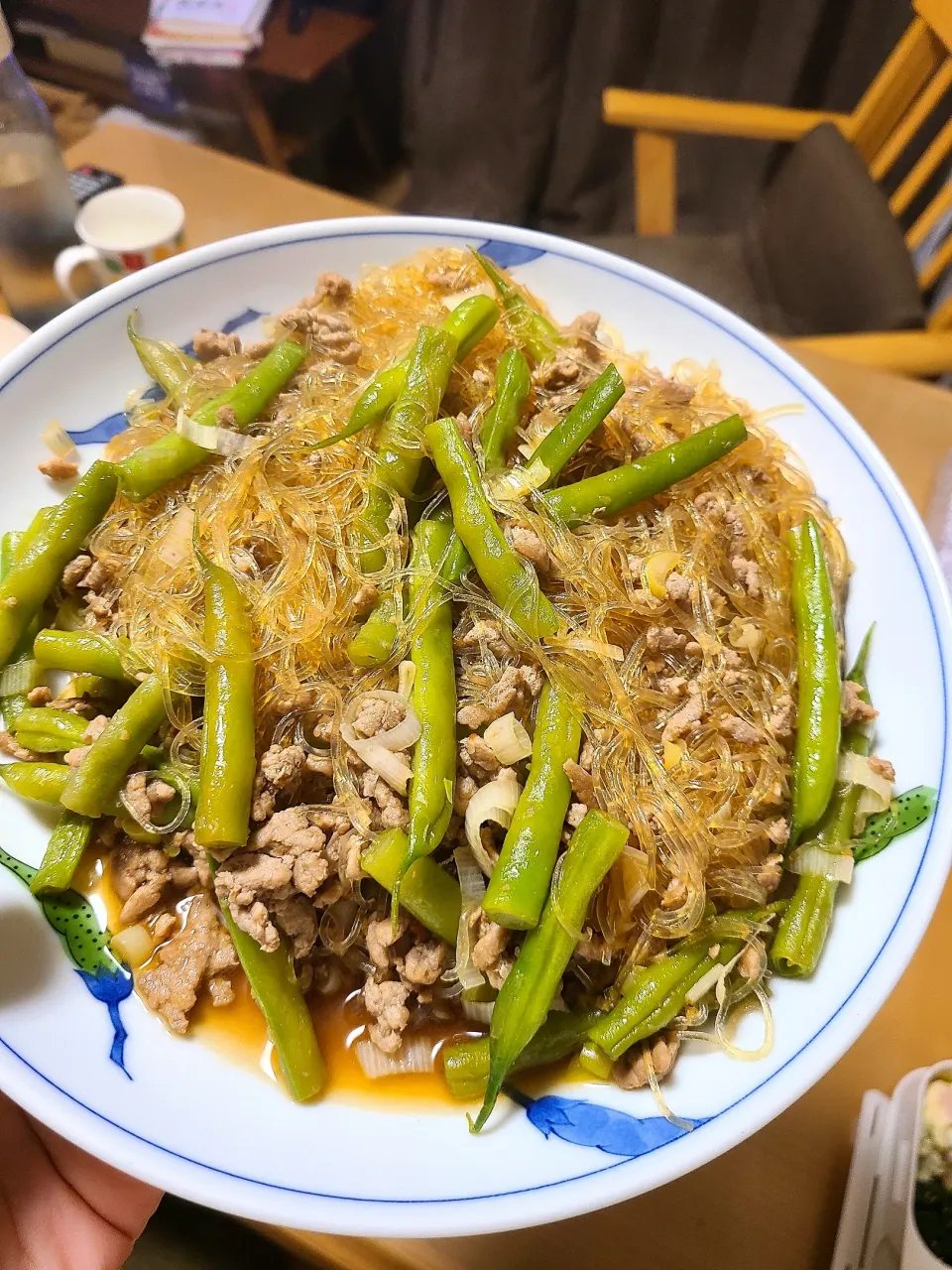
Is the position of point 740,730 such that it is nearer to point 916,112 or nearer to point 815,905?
point 815,905

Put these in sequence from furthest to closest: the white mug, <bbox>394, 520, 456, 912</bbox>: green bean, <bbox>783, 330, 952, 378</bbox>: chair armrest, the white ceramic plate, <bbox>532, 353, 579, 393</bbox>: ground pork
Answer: <bbox>783, 330, 952, 378</bbox>: chair armrest → the white mug → <bbox>532, 353, 579, 393</bbox>: ground pork → <bbox>394, 520, 456, 912</bbox>: green bean → the white ceramic plate

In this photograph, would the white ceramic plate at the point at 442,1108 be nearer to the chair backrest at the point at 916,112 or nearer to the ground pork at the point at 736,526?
the ground pork at the point at 736,526

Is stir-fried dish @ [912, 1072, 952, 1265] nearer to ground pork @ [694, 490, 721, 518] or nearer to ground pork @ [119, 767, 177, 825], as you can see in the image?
ground pork @ [694, 490, 721, 518]

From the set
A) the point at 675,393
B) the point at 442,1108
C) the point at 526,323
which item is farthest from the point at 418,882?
the point at 526,323

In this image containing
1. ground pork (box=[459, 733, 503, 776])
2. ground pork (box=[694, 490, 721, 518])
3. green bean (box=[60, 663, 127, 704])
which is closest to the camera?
ground pork (box=[459, 733, 503, 776])

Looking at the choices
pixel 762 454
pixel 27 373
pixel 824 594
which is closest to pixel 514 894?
pixel 824 594

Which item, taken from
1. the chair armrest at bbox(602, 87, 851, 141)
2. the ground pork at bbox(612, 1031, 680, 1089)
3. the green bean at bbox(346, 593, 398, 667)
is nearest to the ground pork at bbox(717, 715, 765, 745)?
the ground pork at bbox(612, 1031, 680, 1089)

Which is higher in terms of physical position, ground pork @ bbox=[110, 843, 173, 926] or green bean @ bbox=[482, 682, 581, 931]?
green bean @ bbox=[482, 682, 581, 931]
